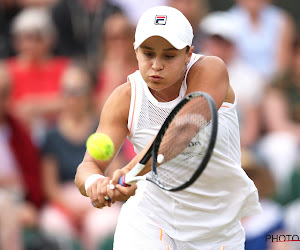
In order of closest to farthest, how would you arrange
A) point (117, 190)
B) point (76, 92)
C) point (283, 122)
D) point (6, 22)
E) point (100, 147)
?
point (117, 190) → point (100, 147) → point (76, 92) → point (283, 122) → point (6, 22)

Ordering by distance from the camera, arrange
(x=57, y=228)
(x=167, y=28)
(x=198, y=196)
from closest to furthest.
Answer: (x=167, y=28), (x=198, y=196), (x=57, y=228)

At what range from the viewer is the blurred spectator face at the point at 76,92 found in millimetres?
6738

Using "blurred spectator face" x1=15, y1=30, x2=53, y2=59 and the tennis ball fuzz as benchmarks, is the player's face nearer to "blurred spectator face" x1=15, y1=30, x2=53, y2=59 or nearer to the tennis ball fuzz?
the tennis ball fuzz

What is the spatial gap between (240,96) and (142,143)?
3.34 m

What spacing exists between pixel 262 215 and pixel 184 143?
2.64 m

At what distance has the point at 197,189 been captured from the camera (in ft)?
12.9

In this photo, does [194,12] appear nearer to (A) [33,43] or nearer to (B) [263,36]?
(B) [263,36]

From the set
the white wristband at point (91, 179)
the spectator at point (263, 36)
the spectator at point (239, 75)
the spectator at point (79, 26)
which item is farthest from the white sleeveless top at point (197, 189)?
the spectator at point (79, 26)

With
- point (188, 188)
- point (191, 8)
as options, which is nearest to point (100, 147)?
point (188, 188)

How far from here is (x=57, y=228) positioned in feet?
20.8

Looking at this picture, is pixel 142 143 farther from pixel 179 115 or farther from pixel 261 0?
pixel 261 0

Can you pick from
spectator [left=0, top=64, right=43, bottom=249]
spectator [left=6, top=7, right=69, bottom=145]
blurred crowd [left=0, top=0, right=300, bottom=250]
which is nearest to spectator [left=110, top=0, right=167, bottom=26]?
blurred crowd [left=0, top=0, right=300, bottom=250]

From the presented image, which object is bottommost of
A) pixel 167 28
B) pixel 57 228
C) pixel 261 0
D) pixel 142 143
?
pixel 57 228

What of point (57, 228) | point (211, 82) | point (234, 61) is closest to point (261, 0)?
point (234, 61)
